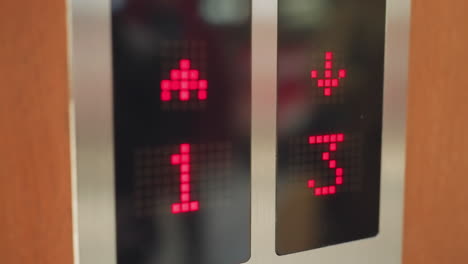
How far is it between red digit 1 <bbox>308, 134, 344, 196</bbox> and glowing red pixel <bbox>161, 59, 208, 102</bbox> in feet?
0.59

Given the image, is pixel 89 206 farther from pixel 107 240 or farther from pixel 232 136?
pixel 232 136

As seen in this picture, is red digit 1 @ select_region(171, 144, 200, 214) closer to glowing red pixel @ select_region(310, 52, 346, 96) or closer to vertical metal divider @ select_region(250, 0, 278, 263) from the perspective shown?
vertical metal divider @ select_region(250, 0, 278, 263)

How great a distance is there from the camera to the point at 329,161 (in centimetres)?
80

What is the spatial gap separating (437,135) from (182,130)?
0.42 m

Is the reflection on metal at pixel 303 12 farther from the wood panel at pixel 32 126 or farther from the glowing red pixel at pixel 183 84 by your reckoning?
the wood panel at pixel 32 126

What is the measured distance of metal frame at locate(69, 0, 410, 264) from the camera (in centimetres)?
62

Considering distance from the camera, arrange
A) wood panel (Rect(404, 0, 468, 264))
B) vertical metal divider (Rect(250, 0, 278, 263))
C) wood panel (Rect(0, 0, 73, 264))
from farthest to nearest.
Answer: wood panel (Rect(404, 0, 468, 264)) → vertical metal divider (Rect(250, 0, 278, 263)) → wood panel (Rect(0, 0, 73, 264))

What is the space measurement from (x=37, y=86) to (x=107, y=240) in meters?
0.19

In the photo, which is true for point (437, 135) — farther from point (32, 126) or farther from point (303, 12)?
point (32, 126)

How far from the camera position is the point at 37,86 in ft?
2.00

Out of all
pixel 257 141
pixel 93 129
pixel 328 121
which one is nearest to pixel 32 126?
pixel 93 129

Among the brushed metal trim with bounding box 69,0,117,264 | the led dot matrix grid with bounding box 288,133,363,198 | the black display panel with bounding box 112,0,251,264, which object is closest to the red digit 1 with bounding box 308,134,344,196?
the led dot matrix grid with bounding box 288,133,363,198

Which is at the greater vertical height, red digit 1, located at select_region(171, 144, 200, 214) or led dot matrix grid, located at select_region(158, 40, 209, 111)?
led dot matrix grid, located at select_region(158, 40, 209, 111)

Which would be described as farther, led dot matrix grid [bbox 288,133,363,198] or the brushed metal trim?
led dot matrix grid [bbox 288,133,363,198]
